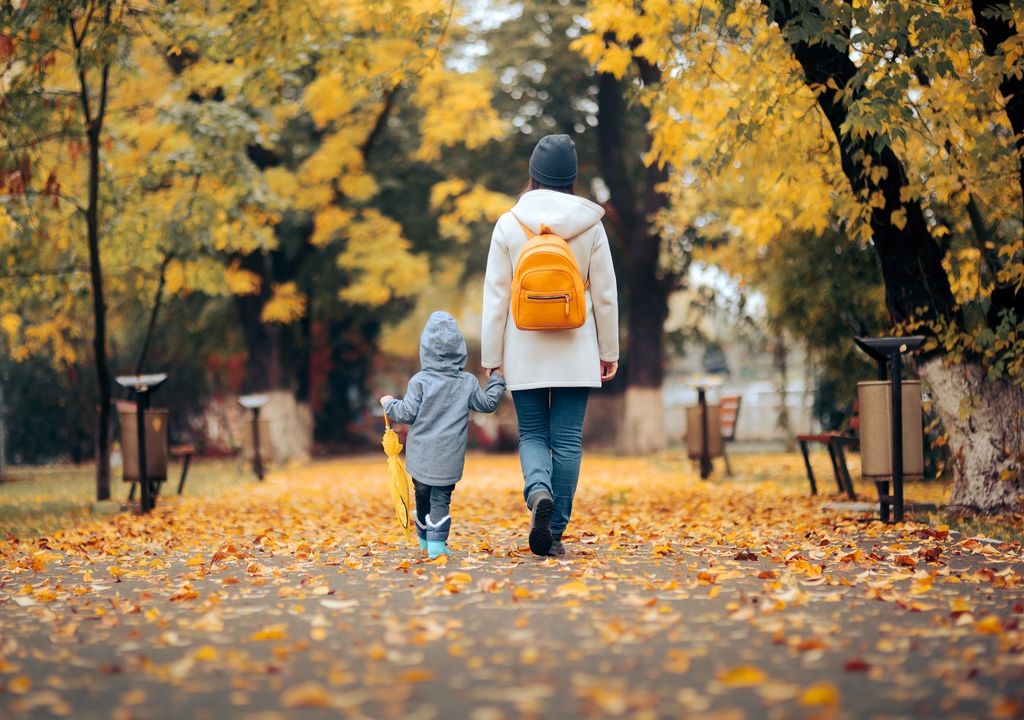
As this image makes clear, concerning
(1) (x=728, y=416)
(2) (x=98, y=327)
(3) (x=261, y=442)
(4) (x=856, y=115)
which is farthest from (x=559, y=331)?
(3) (x=261, y=442)

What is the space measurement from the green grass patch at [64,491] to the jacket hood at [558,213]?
216 inches

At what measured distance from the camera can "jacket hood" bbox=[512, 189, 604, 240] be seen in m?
7.05

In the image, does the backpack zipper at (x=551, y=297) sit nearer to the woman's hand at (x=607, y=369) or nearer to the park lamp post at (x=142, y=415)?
the woman's hand at (x=607, y=369)

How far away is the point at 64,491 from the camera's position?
1697 centimetres

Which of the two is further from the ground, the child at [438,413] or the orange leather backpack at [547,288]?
the orange leather backpack at [547,288]

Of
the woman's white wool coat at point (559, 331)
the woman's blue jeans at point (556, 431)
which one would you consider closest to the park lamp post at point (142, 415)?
the woman's white wool coat at point (559, 331)

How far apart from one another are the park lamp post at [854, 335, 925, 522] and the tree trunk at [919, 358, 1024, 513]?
0.63m

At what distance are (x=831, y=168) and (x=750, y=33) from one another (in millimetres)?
1493

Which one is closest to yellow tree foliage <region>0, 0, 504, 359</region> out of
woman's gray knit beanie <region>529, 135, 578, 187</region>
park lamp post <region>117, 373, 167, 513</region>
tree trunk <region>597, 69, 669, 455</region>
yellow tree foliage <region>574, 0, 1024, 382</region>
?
park lamp post <region>117, 373, 167, 513</region>

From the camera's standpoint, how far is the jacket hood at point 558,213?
23.1ft

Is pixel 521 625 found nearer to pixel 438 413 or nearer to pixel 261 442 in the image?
pixel 438 413

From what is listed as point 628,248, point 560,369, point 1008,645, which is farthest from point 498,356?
point 628,248

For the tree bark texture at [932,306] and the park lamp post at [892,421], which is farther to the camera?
the tree bark texture at [932,306]

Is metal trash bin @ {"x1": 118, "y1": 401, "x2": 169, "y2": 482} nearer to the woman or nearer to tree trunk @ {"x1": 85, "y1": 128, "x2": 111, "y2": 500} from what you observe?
tree trunk @ {"x1": 85, "y1": 128, "x2": 111, "y2": 500}
